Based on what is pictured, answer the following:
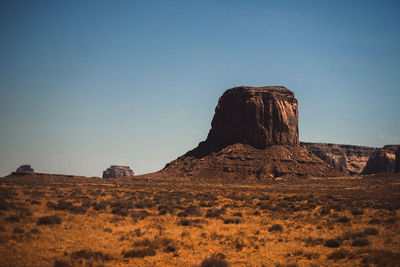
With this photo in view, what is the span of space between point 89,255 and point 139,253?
185 centimetres

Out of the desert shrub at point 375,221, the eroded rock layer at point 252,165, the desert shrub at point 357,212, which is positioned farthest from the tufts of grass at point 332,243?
the eroded rock layer at point 252,165

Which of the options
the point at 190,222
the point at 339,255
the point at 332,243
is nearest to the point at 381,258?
the point at 339,255

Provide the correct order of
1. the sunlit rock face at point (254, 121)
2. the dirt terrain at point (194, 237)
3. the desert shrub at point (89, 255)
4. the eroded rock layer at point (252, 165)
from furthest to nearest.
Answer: the sunlit rock face at point (254, 121) → the eroded rock layer at point (252, 165) → the dirt terrain at point (194, 237) → the desert shrub at point (89, 255)

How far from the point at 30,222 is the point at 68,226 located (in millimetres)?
2261

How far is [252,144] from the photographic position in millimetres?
85688

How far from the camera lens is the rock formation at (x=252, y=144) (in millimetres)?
75188

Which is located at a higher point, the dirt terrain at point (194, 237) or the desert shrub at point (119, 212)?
the desert shrub at point (119, 212)

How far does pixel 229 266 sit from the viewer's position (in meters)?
10.2

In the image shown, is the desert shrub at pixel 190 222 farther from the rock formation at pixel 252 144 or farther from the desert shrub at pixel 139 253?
the rock formation at pixel 252 144

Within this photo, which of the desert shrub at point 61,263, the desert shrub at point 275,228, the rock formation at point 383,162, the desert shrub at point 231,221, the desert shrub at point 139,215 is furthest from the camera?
the rock formation at point 383,162

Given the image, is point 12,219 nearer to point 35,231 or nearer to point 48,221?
point 48,221

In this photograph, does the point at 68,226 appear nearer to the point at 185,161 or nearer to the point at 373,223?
the point at 373,223

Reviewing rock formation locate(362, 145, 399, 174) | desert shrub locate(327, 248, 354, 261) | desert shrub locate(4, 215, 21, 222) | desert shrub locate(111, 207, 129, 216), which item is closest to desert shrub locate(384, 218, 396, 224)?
desert shrub locate(327, 248, 354, 261)

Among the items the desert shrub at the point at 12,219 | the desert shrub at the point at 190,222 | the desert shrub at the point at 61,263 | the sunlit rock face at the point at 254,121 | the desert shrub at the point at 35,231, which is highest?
the sunlit rock face at the point at 254,121
